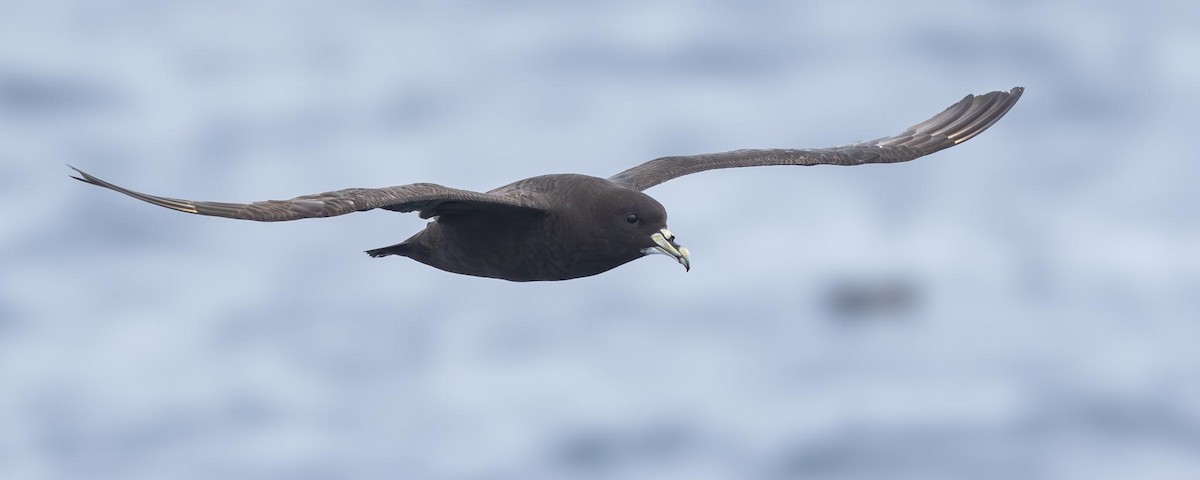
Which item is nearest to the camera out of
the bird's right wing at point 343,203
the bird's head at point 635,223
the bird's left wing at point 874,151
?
the bird's right wing at point 343,203

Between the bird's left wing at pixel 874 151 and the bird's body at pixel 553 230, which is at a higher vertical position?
the bird's left wing at pixel 874 151

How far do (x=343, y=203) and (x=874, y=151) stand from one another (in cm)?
789

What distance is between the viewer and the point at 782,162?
18516 millimetres

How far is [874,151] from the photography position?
19.4 m

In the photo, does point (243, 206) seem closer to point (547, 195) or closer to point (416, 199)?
point (416, 199)

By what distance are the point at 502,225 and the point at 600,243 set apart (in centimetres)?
103

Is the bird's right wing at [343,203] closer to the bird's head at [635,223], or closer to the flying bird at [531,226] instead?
the flying bird at [531,226]

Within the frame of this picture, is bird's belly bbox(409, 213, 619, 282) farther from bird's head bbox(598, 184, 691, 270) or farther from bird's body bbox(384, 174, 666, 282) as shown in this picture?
bird's head bbox(598, 184, 691, 270)

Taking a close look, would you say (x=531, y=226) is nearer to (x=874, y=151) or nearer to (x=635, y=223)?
(x=635, y=223)

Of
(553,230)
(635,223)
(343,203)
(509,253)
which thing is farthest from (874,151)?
(343,203)

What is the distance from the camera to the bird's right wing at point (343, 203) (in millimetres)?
12953

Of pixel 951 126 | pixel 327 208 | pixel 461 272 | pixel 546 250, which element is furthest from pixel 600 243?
pixel 951 126

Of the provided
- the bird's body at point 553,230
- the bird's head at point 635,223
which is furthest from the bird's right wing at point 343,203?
the bird's head at point 635,223

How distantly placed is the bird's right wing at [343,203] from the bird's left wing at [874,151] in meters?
2.93
